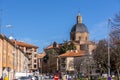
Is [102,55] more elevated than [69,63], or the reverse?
[69,63]

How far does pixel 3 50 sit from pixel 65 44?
113086 millimetres

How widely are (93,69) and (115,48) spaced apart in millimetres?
46088

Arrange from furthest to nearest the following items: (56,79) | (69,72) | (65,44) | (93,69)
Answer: (65,44), (69,72), (93,69), (56,79)

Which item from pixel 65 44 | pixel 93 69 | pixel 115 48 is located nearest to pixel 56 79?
pixel 115 48

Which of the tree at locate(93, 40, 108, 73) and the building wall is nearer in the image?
the tree at locate(93, 40, 108, 73)

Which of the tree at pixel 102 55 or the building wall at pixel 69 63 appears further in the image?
the building wall at pixel 69 63

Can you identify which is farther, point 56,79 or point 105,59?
point 105,59

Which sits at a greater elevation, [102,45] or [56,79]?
[102,45]

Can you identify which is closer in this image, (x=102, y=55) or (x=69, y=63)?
(x=102, y=55)

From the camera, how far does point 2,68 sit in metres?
82.9

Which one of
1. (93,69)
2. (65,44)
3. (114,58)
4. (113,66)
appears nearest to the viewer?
(114,58)

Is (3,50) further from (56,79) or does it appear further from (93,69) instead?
(56,79)

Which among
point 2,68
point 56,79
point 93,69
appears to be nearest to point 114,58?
point 2,68

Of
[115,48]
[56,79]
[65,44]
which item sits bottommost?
[56,79]
